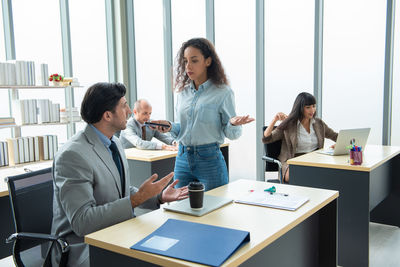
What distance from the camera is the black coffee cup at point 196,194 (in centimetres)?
159

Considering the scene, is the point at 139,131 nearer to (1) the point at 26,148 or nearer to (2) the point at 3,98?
(1) the point at 26,148

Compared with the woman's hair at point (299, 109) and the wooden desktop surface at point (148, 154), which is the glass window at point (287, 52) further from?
the wooden desktop surface at point (148, 154)

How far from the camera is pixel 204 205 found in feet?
5.47

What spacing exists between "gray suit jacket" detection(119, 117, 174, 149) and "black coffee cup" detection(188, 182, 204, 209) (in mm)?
2298

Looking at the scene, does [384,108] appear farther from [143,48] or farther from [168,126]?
[143,48]

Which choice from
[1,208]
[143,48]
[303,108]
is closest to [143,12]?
[143,48]

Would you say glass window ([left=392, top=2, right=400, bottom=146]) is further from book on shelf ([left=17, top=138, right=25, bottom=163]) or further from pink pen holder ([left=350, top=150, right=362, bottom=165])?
book on shelf ([left=17, top=138, right=25, bottom=163])

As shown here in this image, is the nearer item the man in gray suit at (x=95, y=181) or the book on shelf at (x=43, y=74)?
the man in gray suit at (x=95, y=181)

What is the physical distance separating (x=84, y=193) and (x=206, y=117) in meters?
1.01

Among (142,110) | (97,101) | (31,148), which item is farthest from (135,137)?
(97,101)

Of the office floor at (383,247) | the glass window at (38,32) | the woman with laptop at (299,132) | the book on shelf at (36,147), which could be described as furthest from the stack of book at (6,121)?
the woman with laptop at (299,132)

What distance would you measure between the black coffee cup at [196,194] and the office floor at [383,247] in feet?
6.16

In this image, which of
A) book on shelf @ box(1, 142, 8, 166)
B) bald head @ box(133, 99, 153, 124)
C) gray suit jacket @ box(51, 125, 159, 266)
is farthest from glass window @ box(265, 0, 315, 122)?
gray suit jacket @ box(51, 125, 159, 266)

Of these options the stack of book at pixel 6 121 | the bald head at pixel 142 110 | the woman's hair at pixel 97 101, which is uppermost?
the woman's hair at pixel 97 101
